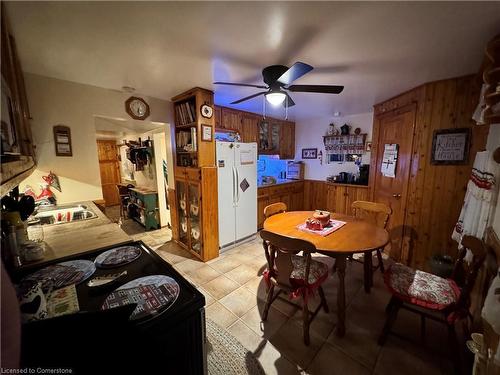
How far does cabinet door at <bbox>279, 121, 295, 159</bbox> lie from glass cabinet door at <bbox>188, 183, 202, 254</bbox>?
250cm

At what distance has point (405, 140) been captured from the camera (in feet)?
8.84

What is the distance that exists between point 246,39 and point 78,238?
6.26ft

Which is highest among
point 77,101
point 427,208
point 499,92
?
point 77,101

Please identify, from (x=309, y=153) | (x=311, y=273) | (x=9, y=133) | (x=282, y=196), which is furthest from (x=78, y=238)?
(x=309, y=153)

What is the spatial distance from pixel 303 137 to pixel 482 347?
432 centimetres

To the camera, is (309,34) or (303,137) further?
(303,137)

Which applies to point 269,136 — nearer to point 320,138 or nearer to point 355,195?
point 320,138

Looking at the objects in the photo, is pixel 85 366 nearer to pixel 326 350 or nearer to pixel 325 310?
pixel 326 350

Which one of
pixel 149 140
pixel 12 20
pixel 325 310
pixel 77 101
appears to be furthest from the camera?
pixel 149 140

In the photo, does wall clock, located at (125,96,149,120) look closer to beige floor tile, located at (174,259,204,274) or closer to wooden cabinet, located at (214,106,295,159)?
wooden cabinet, located at (214,106,295,159)

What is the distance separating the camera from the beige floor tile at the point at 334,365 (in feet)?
4.63

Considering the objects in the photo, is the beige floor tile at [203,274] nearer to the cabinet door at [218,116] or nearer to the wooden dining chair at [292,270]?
the wooden dining chair at [292,270]

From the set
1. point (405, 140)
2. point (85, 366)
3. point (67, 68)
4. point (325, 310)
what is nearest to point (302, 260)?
point (325, 310)

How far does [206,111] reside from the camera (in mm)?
2656
